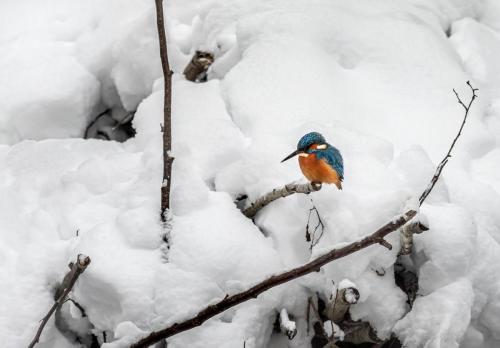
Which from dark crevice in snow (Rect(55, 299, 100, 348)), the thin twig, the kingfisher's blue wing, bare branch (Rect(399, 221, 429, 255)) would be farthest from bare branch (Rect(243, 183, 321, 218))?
dark crevice in snow (Rect(55, 299, 100, 348))

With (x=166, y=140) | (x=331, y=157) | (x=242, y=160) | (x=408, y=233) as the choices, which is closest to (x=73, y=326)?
(x=166, y=140)

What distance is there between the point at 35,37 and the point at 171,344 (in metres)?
2.45

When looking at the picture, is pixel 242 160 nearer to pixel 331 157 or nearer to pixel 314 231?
pixel 314 231

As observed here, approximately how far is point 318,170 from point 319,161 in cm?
4

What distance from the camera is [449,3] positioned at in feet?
12.4

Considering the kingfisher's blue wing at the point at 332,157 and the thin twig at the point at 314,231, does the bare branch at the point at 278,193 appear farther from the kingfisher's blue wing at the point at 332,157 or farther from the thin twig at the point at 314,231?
the thin twig at the point at 314,231

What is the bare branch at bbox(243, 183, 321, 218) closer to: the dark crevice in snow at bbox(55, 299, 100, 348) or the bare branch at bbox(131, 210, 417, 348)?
the bare branch at bbox(131, 210, 417, 348)

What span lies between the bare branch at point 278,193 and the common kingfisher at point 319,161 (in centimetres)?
3

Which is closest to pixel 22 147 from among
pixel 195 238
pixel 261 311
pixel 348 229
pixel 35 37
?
pixel 35 37

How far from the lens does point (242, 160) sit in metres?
2.54

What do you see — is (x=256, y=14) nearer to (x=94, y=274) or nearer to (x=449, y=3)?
(x=449, y=3)

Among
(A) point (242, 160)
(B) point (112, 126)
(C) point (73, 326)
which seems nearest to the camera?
(C) point (73, 326)

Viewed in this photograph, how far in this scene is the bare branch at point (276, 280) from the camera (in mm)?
1521

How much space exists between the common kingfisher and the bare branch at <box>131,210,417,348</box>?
45 cm
